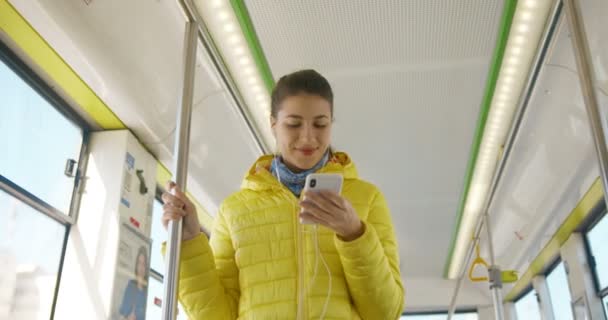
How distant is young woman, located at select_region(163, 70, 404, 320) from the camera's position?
1.14 m

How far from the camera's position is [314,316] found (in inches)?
45.7

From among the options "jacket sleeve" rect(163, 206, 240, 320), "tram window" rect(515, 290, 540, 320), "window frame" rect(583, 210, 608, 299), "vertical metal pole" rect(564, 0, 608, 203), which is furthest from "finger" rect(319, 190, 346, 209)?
"tram window" rect(515, 290, 540, 320)

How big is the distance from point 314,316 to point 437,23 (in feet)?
5.46

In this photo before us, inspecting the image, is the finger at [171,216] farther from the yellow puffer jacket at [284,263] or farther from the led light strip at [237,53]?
the led light strip at [237,53]

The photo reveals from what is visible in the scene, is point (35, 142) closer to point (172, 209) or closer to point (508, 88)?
point (172, 209)

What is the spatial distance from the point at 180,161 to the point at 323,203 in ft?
2.13

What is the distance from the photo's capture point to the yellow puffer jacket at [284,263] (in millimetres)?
1166

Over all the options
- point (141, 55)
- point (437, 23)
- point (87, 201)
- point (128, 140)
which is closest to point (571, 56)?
point (437, 23)

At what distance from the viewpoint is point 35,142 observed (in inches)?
101

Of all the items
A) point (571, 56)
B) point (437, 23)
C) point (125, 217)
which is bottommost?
point (125, 217)

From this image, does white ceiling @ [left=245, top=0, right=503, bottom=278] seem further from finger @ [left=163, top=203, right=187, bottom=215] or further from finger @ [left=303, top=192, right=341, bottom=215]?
finger @ [left=303, top=192, right=341, bottom=215]

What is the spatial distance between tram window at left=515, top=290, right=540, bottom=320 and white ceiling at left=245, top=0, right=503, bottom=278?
2122 millimetres

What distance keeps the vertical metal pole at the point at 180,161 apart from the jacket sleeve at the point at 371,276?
1.40 ft

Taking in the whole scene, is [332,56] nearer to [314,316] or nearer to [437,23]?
[437,23]
